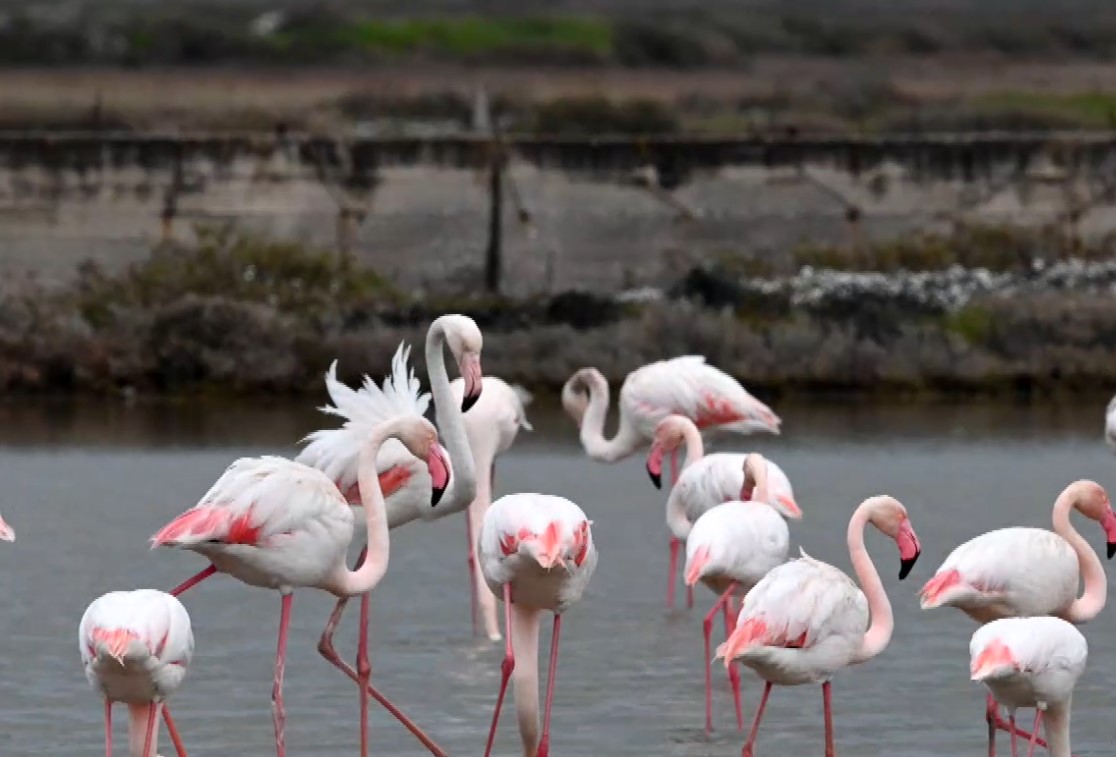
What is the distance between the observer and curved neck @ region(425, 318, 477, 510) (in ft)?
29.5

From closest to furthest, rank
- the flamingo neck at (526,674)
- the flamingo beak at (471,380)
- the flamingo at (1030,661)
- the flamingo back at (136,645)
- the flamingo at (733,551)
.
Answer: the flamingo back at (136,645), the flamingo at (1030,661), the flamingo neck at (526,674), the flamingo beak at (471,380), the flamingo at (733,551)

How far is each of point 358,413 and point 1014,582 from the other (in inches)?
96.2

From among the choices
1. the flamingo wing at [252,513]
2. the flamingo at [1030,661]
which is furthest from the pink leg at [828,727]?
the flamingo wing at [252,513]

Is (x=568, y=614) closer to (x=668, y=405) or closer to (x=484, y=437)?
(x=484, y=437)

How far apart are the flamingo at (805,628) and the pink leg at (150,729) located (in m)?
1.76

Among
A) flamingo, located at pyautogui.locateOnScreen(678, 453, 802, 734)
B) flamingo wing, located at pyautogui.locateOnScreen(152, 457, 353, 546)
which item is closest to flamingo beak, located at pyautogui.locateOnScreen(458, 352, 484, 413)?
flamingo wing, located at pyautogui.locateOnScreen(152, 457, 353, 546)

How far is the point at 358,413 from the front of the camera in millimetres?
9250

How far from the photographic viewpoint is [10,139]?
21219mm

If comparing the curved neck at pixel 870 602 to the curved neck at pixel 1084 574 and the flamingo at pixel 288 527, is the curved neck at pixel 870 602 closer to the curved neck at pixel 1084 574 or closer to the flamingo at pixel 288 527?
the curved neck at pixel 1084 574

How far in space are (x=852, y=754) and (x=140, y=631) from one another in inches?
99.2

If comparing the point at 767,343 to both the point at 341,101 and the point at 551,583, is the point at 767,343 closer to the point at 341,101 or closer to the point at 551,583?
the point at 341,101

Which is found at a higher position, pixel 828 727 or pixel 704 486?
pixel 704 486

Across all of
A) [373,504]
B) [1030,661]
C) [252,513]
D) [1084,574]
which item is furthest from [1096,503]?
[252,513]

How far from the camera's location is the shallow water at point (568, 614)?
29.3 ft
